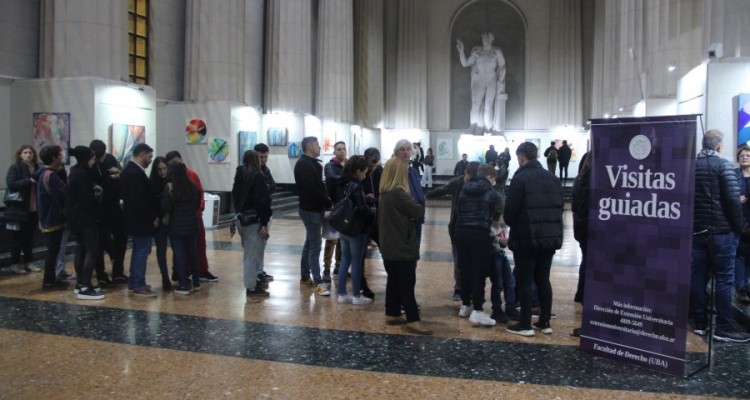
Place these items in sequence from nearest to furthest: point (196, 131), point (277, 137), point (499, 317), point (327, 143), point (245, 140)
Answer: point (499, 317) < point (196, 131) < point (245, 140) < point (277, 137) < point (327, 143)

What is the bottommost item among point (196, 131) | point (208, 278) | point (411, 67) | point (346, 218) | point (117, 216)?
point (208, 278)

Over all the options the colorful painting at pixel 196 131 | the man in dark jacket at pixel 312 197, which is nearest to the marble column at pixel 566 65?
the colorful painting at pixel 196 131

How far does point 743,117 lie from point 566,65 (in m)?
24.1

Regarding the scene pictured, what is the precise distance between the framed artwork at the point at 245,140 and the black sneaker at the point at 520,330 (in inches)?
452

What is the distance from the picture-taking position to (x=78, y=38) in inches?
448

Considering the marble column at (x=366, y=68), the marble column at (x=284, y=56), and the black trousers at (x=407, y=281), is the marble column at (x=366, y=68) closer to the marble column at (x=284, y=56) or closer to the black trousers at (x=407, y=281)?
the marble column at (x=284, y=56)

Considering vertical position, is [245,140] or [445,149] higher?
[445,149]

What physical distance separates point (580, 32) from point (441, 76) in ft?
24.0

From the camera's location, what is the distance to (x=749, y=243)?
6.34m

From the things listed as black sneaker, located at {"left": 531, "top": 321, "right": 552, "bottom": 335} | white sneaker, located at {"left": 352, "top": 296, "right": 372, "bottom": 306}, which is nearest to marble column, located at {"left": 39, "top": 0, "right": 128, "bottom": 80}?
white sneaker, located at {"left": 352, "top": 296, "right": 372, "bottom": 306}

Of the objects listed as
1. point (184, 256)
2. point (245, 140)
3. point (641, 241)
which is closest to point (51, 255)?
point (184, 256)

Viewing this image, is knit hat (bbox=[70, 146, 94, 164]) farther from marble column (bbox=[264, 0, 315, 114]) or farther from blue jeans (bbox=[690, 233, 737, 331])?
marble column (bbox=[264, 0, 315, 114])

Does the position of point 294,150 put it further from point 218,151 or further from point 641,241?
point 641,241

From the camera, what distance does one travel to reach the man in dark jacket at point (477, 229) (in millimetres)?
5922
